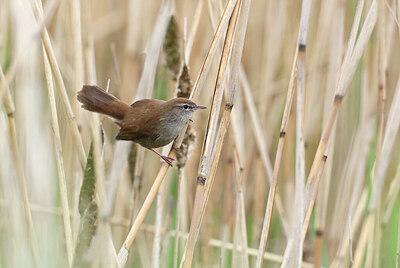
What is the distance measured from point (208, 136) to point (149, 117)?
0.48 metres

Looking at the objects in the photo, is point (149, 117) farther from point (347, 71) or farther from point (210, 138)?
point (347, 71)

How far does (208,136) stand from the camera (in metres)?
1.60

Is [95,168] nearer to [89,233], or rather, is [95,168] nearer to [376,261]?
[89,233]

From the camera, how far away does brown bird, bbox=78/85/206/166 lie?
195cm

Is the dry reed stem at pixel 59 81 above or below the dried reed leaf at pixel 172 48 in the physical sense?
below

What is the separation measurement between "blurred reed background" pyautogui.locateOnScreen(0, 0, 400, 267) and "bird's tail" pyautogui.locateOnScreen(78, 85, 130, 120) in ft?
0.24

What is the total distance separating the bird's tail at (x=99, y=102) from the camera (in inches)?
71.7

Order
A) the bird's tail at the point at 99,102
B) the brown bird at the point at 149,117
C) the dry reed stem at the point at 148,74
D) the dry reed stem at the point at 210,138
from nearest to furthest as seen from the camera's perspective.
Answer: the dry reed stem at the point at 210,138 < the dry reed stem at the point at 148,74 < the bird's tail at the point at 99,102 < the brown bird at the point at 149,117

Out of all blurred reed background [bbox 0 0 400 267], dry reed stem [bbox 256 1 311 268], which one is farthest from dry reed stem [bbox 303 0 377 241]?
dry reed stem [bbox 256 1 311 268]

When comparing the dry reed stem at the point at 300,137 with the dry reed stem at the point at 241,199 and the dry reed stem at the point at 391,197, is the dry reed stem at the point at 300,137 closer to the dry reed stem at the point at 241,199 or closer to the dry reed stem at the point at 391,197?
the dry reed stem at the point at 241,199

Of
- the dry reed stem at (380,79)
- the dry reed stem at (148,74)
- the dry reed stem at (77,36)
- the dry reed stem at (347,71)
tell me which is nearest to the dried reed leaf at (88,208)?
the dry reed stem at (148,74)

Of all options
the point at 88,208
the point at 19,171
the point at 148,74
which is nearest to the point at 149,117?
the point at 148,74

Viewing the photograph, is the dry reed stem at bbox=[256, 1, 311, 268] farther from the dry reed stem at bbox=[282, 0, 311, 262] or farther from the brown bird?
the brown bird

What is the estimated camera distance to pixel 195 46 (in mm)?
3062
